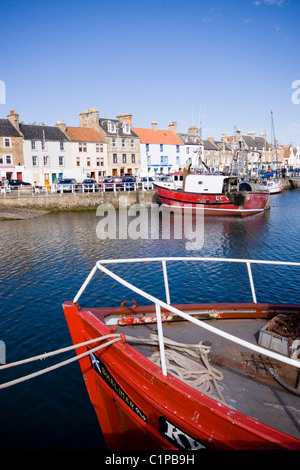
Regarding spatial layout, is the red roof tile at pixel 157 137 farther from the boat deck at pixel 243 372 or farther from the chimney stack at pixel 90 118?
the boat deck at pixel 243 372

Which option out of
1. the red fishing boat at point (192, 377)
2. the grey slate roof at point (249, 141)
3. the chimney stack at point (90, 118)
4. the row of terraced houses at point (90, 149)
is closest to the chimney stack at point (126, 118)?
the row of terraced houses at point (90, 149)

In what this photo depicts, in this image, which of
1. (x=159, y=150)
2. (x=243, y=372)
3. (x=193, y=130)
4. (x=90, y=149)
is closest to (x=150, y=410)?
(x=243, y=372)

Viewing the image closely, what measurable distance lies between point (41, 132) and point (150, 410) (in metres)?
53.3

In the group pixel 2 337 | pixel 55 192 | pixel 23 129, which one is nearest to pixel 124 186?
pixel 55 192

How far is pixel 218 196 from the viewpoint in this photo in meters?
39.9

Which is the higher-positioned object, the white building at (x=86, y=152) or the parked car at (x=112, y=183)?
the white building at (x=86, y=152)

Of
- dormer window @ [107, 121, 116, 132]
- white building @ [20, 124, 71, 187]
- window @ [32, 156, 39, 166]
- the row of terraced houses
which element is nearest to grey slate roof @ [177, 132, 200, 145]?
the row of terraced houses

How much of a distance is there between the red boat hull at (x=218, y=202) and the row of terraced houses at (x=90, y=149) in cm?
959

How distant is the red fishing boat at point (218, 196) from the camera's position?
3972cm

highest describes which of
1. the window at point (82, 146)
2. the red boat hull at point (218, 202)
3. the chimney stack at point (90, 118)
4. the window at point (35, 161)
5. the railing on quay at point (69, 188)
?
the chimney stack at point (90, 118)

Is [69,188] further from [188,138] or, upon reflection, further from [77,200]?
[188,138]

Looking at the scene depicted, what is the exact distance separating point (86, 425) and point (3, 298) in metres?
8.96

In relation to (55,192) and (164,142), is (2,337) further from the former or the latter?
(164,142)

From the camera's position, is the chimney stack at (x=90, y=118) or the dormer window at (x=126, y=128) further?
the dormer window at (x=126, y=128)
